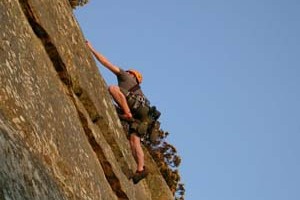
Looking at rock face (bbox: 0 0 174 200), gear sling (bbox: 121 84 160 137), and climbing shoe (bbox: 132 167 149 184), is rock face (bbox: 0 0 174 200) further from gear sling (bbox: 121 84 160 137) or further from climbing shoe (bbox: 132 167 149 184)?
gear sling (bbox: 121 84 160 137)

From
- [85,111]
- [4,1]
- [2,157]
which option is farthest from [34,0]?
[2,157]

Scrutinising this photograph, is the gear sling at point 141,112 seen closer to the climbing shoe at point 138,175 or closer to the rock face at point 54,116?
the rock face at point 54,116

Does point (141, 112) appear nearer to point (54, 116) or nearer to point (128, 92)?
point (128, 92)

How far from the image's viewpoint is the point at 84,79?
1430 cm

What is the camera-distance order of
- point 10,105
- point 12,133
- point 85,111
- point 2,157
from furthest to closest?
point 85,111, point 10,105, point 12,133, point 2,157

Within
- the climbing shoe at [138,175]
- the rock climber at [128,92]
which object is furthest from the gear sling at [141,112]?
the climbing shoe at [138,175]

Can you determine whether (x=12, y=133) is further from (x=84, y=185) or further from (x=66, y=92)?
(x=66, y=92)

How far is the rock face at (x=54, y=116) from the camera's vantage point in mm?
8703

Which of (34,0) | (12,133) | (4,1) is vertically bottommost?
(12,133)

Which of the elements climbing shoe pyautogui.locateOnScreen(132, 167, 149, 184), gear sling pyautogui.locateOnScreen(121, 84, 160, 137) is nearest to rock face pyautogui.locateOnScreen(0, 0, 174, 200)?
climbing shoe pyautogui.locateOnScreen(132, 167, 149, 184)

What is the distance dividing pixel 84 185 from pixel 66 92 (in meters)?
2.59

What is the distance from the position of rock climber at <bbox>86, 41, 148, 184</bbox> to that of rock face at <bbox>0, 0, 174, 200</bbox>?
1.47ft

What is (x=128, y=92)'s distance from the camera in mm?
17312

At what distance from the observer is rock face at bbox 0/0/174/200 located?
8.70 metres
